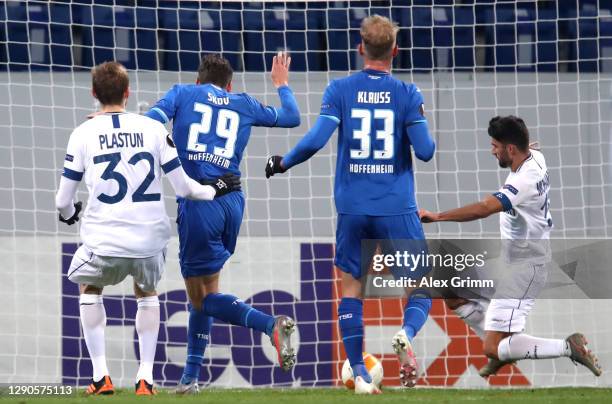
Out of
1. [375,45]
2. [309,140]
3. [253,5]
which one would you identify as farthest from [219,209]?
[253,5]

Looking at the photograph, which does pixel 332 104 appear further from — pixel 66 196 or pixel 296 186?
pixel 296 186

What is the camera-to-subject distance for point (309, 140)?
641 centimetres

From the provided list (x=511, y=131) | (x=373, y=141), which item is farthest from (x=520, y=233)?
(x=373, y=141)

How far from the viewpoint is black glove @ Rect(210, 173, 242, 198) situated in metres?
6.85

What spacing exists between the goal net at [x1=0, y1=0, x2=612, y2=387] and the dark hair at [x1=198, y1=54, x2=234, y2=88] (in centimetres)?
227

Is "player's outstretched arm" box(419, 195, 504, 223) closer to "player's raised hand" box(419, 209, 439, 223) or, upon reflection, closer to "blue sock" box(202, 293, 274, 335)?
"player's raised hand" box(419, 209, 439, 223)

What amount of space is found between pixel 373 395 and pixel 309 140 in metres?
1.36

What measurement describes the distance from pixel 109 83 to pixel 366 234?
1.58 m

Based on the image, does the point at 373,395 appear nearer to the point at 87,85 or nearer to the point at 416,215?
the point at 416,215

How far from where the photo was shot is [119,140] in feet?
19.9

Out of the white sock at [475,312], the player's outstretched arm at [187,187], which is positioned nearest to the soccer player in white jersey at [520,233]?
the white sock at [475,312]

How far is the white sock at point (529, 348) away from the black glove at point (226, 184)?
1.99 m

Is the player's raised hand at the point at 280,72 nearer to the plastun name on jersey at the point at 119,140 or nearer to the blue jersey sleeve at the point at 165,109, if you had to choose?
the blue jersey sleeve at the point at 165,109

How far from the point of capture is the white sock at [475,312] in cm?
795
